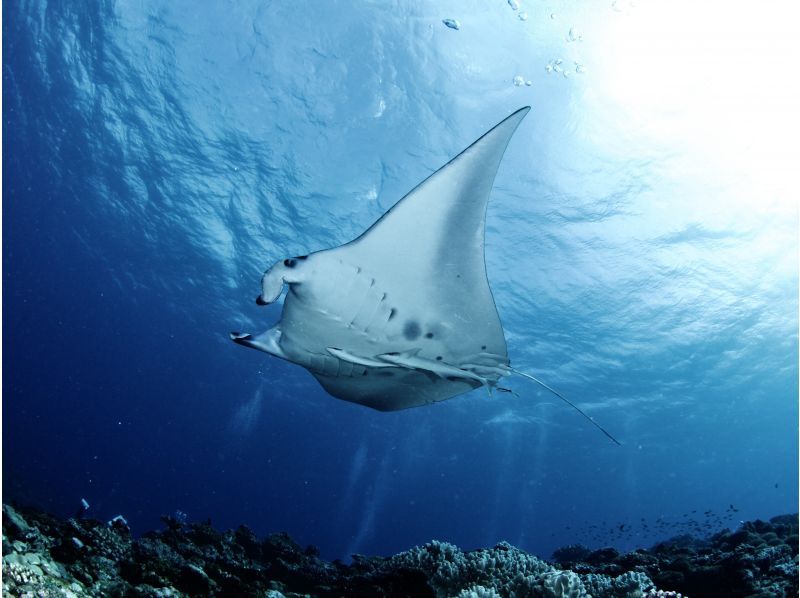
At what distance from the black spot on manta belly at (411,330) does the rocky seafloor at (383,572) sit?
2330 millimetres

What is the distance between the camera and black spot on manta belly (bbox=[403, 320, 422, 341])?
14.5 ft

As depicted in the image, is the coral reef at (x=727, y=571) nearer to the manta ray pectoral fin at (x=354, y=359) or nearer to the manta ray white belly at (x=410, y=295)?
the manta ray white belly at (x=410, y=295)

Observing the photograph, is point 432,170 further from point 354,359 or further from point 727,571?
point 727,571

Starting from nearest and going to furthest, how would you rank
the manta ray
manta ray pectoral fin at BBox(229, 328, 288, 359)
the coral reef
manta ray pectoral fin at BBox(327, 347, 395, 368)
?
the manta ray → manta ray pectoral fin at BBox(229, 328, 288, 359) → manta ray pectoral fin at BBox(327, 347, 395, 368) → the coral reef

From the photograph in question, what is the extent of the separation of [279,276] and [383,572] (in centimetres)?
413

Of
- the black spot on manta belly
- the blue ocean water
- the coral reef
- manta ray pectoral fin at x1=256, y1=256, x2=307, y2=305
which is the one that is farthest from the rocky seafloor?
the blue ocean water

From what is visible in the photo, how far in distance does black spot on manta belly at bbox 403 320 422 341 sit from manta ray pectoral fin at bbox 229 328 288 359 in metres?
1.13

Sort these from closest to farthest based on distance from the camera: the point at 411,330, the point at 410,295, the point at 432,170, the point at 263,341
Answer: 1. the point at 263,341
2. the point at 410,295
3. the point at 411,330
4. the point at 432,170

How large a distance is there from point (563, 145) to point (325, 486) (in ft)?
228

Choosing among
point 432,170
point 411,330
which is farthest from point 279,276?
point 432,170

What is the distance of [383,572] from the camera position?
5.80m

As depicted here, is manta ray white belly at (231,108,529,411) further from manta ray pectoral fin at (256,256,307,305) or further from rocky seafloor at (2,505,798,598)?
rocky seafloor at (2,505,798,598)

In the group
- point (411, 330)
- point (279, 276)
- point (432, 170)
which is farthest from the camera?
point (432, 170)

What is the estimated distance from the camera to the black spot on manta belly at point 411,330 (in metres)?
4.41
